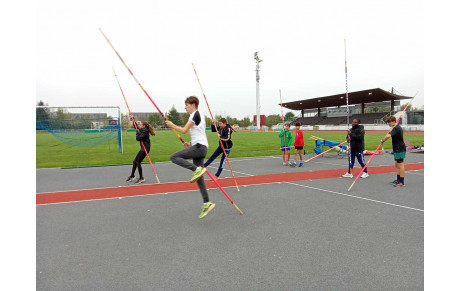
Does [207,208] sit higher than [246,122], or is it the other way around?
[246,122]

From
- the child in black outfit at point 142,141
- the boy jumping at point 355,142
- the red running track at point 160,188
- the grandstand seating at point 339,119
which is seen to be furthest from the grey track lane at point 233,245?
the grandstand seating at point 339,119

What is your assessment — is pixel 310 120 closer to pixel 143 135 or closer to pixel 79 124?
pixel 79 124

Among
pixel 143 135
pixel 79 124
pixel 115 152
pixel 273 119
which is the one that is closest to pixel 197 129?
pixel 143 135

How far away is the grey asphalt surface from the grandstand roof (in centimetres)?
4944

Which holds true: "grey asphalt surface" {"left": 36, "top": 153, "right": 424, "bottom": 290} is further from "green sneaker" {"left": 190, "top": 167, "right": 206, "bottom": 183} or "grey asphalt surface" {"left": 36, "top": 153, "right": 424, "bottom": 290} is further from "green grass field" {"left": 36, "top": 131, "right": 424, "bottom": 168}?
"green grass field" {"left": 36, "top": 131, "right": 424, "bottom": 168}

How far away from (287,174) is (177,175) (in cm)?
373

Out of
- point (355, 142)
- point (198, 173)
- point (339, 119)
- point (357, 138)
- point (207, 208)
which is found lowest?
point (207, 208)

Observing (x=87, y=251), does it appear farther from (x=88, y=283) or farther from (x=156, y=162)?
(x=156, y=162)

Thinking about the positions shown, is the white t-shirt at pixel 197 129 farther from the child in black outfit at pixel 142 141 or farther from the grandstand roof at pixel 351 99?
the grandstand roof at pixel 351 99

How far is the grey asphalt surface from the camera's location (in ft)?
9.17

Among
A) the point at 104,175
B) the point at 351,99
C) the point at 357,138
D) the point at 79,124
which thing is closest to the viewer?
the point at 357,138

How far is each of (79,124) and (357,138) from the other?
1877 cm

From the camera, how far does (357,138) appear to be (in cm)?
877

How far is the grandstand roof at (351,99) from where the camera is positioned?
49438 mm
